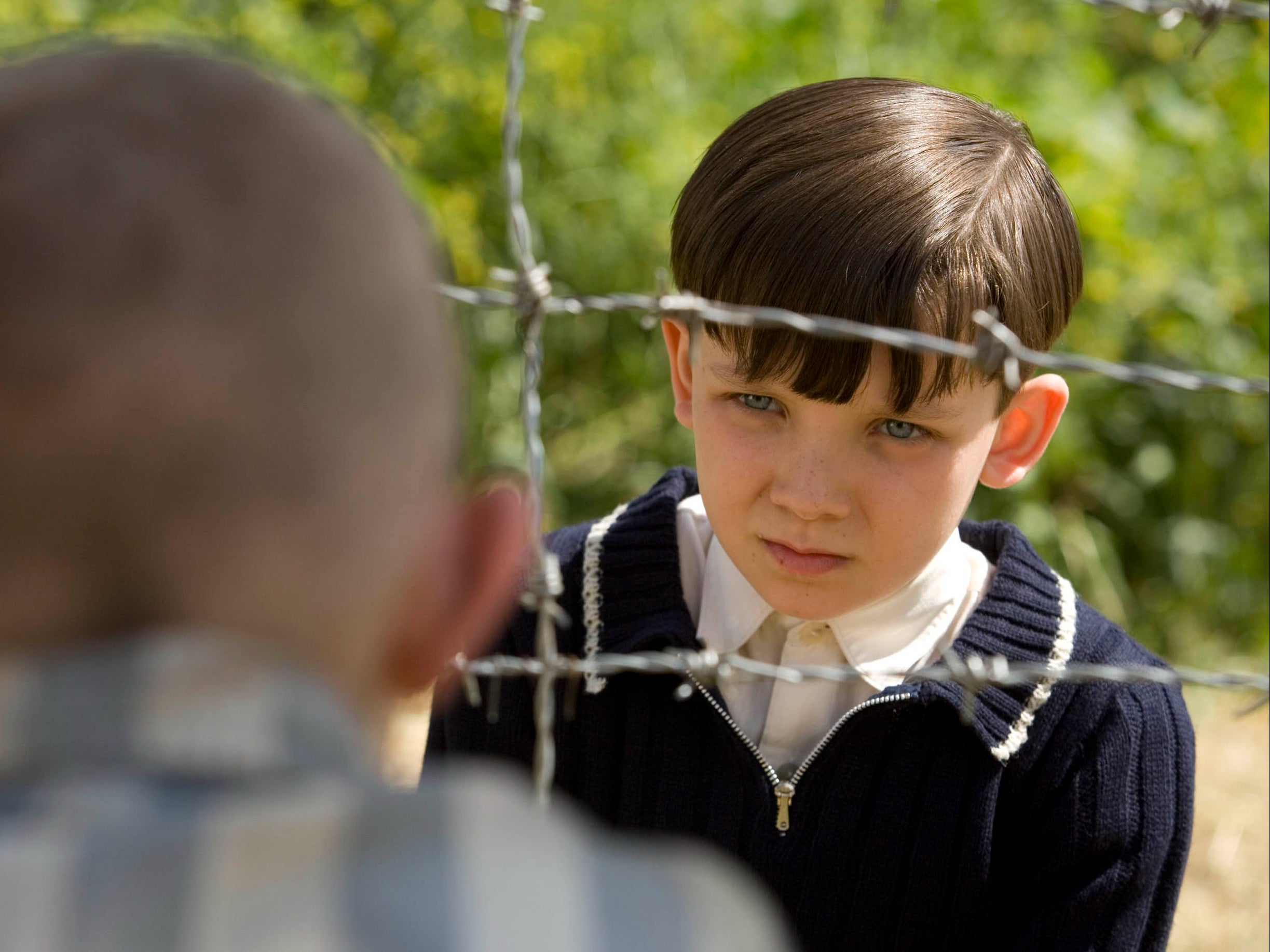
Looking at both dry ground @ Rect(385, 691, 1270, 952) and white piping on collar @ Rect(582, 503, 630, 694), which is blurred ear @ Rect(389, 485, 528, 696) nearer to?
white piping on collar @ Rect(582, 503, 630, 694)

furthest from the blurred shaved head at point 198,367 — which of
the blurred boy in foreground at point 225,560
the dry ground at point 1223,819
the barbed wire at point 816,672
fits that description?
the dry ground at point 1223,819

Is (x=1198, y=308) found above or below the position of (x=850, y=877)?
above

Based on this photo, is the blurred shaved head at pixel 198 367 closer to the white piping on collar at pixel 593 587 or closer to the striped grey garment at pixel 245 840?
the striped grey garment at pixel 245 840

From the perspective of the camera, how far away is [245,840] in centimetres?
51

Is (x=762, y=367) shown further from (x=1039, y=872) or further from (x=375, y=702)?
(x=375, y=702)

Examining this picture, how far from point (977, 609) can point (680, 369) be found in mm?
328

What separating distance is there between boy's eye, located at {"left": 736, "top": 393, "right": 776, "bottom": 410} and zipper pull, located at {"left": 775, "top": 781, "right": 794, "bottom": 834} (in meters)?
0.31

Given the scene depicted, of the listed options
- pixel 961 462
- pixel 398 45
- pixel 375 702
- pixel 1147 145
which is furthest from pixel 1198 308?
pixel 375 702

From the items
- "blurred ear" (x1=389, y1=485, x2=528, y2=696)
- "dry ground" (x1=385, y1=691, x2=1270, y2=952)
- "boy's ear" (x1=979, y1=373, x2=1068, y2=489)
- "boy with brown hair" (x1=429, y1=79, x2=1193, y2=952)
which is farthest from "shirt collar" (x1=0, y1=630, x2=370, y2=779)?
"dry ground" (x1=385, y1=691, x2=1270, y2=952)

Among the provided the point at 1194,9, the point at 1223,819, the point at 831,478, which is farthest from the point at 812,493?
the point at 1223,819

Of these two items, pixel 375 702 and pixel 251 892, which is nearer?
pixel 251 892

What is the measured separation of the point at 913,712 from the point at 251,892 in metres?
0.75

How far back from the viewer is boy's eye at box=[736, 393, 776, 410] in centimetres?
116

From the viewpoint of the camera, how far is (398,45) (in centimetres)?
277
